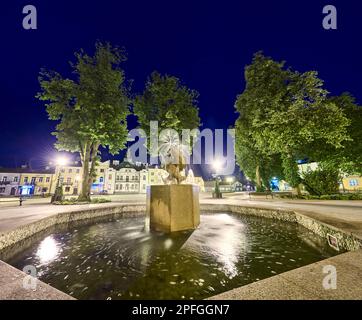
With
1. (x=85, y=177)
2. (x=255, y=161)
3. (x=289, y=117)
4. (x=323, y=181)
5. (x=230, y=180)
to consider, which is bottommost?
(x=230, y=180)

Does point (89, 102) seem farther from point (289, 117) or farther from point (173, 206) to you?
point (289, 117)

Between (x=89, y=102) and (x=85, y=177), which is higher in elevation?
(x=89, y=102)

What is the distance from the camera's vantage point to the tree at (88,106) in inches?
704

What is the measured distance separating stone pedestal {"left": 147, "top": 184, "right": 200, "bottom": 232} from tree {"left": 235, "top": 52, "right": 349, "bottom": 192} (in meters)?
10.1

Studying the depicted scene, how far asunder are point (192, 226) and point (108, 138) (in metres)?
14.5

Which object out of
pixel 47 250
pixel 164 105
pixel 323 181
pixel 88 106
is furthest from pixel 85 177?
pixel 323 181

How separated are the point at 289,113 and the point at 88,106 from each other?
18461 mm

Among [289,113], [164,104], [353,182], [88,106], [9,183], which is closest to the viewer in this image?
[289,113]

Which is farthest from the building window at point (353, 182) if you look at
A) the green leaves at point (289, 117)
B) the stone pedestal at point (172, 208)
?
the stone pedestal at point (172, 208)

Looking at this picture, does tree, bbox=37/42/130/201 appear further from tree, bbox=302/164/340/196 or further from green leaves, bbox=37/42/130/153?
tree, bbox=302/164/340/196

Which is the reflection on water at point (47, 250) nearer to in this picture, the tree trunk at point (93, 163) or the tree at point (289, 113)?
the tree trunk at point (93, 163)

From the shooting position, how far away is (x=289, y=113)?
1377 cm

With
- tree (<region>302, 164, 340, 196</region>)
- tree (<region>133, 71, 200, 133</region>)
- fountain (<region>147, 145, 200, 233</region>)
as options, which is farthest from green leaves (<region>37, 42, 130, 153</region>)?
tree (<region>302, 164, 340, 196</region>)

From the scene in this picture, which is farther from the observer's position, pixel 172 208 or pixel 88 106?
pixel 88 106
